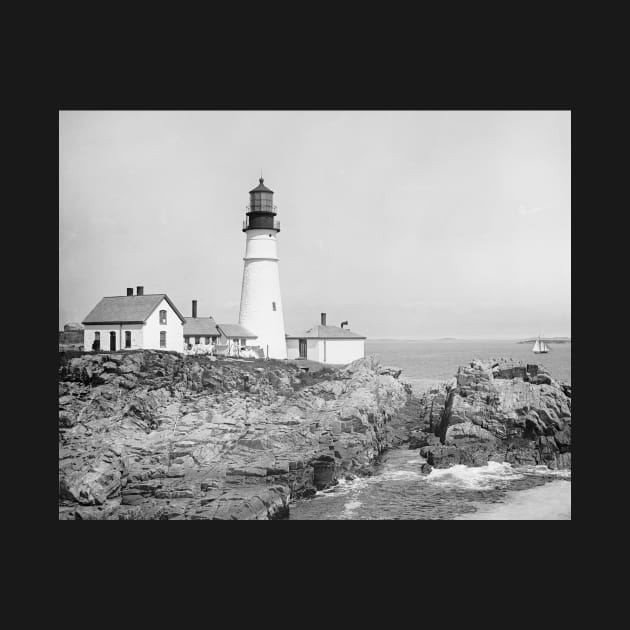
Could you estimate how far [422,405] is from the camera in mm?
16172

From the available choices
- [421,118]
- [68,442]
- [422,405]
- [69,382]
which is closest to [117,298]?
[69,382]

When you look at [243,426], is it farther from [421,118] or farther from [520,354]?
[520,354]

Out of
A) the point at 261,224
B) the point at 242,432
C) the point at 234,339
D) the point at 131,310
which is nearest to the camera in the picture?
the point at 242,432

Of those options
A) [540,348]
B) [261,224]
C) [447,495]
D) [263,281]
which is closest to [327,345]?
[263,281]

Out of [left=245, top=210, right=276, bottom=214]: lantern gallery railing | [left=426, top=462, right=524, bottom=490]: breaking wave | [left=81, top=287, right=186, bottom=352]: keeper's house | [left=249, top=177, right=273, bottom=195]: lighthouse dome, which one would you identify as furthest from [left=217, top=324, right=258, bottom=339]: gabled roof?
[left=426, top=462, right=524, bottom=490]: breaking wave

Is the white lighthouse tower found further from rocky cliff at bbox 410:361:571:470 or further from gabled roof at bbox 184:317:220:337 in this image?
rocky cliff at bbox 410:361:571:470

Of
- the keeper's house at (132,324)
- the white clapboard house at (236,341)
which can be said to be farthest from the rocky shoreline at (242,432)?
the white clapboard house at (236,341)

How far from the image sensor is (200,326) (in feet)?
Answer: 44.0

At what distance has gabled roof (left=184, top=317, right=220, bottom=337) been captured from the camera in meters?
13.2

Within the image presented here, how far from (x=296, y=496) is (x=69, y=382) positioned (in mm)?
4128

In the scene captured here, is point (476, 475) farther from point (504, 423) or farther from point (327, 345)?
point (327, 345)

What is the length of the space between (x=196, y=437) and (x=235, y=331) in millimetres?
3593

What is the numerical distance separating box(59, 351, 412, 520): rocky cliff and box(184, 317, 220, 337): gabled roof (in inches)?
46.0

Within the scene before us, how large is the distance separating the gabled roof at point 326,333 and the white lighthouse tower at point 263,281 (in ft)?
3.56
